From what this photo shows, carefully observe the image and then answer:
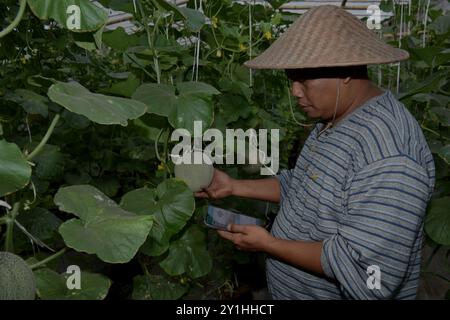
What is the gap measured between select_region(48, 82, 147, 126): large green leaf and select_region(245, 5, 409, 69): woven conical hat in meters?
0.38

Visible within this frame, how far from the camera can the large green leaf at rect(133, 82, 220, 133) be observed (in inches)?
44.8

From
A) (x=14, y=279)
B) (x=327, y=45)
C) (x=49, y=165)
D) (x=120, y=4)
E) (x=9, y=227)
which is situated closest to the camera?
(x=14, y=279)

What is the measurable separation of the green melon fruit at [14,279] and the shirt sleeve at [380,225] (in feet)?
1.98

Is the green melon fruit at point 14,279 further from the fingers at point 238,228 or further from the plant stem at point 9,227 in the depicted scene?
the fingers at point 238,228

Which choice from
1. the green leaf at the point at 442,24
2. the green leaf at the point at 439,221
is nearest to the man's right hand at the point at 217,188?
the green leaf at the point at 439,221

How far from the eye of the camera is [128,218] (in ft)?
2.79

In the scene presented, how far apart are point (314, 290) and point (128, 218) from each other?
0.60 m

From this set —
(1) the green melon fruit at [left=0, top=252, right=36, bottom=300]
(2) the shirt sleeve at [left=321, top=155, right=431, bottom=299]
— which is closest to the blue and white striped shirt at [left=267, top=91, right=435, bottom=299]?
(2) the shirt sleeve at [left=321, top=155, right=431, bottom=299]

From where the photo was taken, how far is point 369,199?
3.31ft

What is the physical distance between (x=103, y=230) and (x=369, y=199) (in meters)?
0.52

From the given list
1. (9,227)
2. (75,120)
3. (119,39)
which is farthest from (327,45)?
(75,120)

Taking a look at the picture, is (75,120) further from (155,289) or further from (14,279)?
(14,279)

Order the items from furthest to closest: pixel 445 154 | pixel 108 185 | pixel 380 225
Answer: pixel 108 185
pixel 445 154
pixel 380 225
